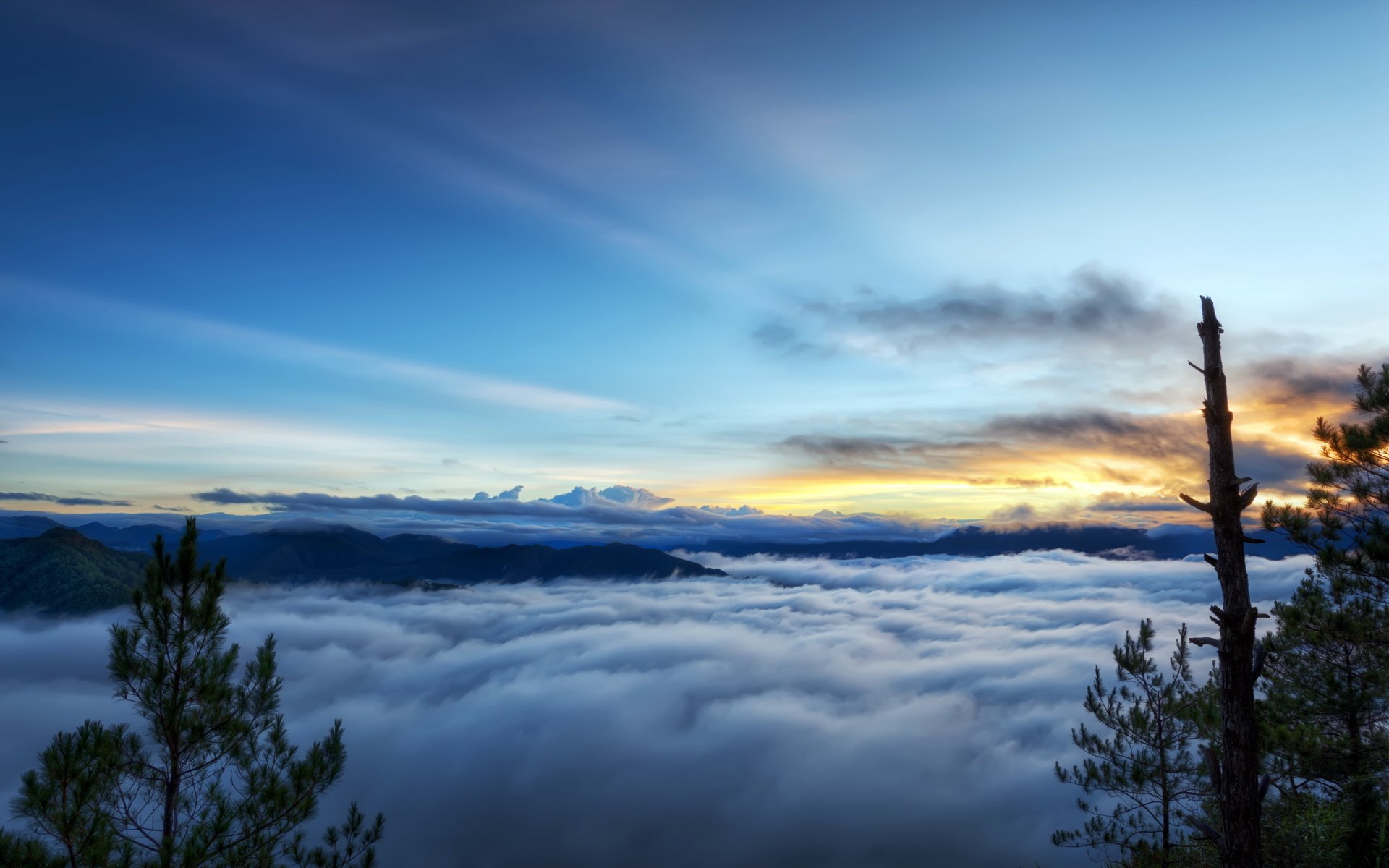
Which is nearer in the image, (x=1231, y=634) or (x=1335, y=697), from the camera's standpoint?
(x=1231, y=634)

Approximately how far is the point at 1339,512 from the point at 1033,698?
216 meters

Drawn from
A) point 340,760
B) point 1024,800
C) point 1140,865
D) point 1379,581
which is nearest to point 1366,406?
point 1379,581

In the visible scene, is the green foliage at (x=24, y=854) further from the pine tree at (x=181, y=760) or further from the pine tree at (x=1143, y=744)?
→ the pine tree at (x=1143, y=744)

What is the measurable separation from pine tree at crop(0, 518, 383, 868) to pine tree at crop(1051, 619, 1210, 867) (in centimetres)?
2484

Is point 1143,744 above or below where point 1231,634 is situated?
below

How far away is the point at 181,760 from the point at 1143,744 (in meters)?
29.9

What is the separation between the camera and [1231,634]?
9.54 metres

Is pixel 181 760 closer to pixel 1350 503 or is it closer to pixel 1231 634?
pixel 1231 634

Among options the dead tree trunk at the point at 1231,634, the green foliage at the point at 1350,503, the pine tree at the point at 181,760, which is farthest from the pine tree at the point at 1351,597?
the pine tree at the point at 181,760

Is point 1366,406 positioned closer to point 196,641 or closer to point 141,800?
point 196,641

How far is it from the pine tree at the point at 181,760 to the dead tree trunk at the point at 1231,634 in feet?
56.8

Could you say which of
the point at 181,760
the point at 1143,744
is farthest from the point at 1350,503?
the point at 181,760

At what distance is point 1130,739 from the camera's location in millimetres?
23328

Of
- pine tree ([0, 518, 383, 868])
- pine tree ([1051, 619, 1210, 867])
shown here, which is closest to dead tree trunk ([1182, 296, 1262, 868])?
pine tree ([1051, 619, 1210, 867])
